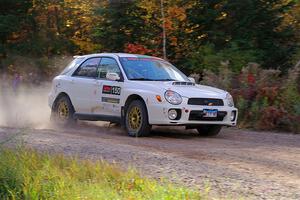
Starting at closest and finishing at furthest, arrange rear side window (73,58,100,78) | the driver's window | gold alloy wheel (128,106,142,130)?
1. gold alloy wheel (128,106,142,130)
2. the driver's window
3. rear side window (73,58,100,78)

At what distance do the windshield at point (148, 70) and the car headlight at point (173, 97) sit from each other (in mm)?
996

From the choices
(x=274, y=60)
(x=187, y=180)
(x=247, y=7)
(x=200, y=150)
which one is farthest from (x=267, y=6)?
(x=187, y=180)

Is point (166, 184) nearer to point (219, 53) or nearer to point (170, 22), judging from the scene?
point (219, 53)

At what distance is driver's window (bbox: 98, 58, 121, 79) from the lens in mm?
13094

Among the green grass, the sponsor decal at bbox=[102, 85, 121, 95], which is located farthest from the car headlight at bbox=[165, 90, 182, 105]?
the green grass

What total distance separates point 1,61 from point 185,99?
2135 cm

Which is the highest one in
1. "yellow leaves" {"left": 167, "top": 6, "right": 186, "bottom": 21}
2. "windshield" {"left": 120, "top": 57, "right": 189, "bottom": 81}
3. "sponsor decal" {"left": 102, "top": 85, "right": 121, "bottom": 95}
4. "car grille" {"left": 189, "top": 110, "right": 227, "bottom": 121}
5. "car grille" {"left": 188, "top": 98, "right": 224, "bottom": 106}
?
"yellow leaves" {"left": 167, "top": 6, "right": 186, "bottom": 21}

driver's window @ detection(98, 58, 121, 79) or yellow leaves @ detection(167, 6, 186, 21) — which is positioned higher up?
yellow leaves @ detection(167, 6, 186, 21)

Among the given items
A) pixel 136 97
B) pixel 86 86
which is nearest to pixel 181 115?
pixel 136 97

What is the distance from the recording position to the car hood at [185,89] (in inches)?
467

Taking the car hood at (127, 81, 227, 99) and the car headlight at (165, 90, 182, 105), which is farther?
the car hood at (127, 81, 227, 99)

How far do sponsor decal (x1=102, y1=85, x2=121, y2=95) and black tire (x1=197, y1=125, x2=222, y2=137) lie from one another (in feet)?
5.87

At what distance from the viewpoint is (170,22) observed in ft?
81.0

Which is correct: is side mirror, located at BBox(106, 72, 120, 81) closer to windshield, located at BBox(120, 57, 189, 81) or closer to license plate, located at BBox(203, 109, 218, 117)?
windshield, located at BBox(120, 57, 189, 81)
